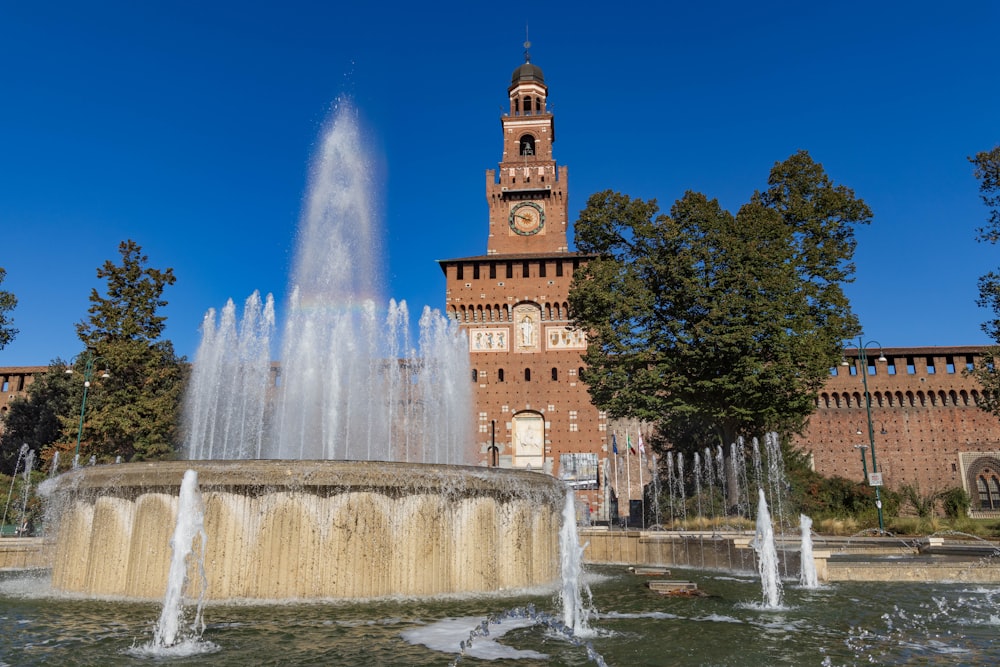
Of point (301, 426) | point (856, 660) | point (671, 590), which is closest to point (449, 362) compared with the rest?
point (301, 426)

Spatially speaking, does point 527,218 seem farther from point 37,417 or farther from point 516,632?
point 516,632

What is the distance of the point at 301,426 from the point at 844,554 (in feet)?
41.8

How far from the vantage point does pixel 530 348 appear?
1379 inches

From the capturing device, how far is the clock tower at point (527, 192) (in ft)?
126

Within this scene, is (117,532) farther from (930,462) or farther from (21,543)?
(930,462)

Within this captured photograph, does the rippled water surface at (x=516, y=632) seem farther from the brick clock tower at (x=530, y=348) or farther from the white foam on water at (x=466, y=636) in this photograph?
the brick clock tower at (x=530, y=348)

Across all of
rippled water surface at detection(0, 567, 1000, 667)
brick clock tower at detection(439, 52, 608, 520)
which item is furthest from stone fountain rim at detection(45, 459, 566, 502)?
brick clock tower at detection(439, 52, 608, 520)

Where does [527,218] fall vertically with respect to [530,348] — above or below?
above

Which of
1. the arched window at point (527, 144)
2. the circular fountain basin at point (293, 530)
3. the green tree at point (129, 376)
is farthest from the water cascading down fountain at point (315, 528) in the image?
the arched window at point (527, 144)

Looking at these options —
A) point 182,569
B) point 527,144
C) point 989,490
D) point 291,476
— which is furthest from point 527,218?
point 182,569

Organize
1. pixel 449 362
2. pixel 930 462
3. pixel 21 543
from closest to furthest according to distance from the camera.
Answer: pixel 21 543, pixel 449 362, pixel 930 462

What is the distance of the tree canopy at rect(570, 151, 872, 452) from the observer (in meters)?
19.0

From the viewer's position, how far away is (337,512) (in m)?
7.11

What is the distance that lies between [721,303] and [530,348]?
16415 millimetres
